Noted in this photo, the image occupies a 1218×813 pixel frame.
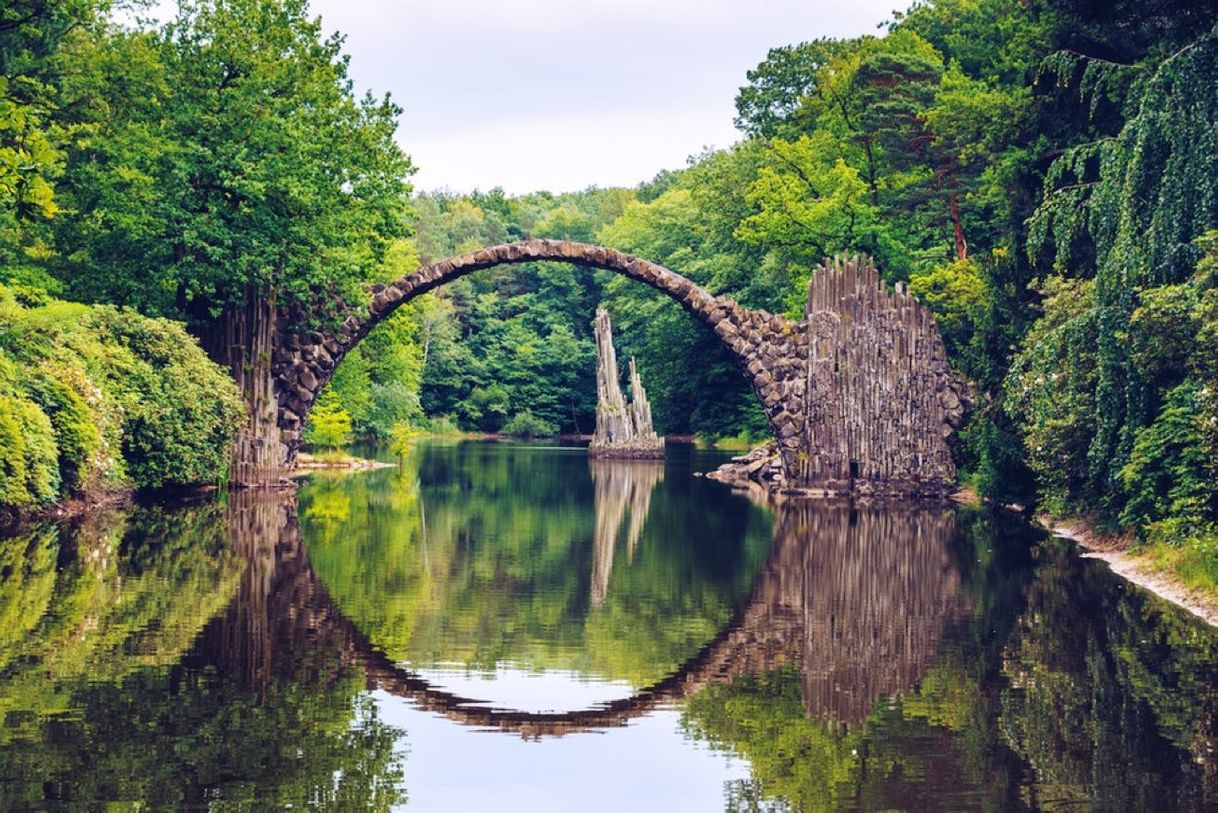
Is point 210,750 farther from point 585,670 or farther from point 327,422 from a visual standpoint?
point 327,422

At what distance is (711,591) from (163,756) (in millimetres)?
8296

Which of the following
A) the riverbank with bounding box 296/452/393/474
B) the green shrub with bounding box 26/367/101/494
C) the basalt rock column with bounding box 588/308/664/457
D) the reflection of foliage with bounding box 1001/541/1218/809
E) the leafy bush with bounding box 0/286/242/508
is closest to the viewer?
the reflection of foliage with bounding box 1001/541/1218/809

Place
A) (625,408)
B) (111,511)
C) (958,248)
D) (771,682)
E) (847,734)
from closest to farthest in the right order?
(847,734)
(771,682)
(111,511)
(958,248)
(625,408)

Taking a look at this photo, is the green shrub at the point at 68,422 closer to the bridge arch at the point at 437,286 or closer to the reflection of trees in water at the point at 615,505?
the bridge arch at the point at 437,286

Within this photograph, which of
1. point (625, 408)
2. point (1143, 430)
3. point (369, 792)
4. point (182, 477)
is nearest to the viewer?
point (369, 792)

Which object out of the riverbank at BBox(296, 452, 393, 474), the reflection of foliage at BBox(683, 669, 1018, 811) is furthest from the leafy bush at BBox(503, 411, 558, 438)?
the reflection of foliage at BBox(683, 669, 1018, 811)

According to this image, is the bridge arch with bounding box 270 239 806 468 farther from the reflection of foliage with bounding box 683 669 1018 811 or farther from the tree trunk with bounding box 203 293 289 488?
the reflection of foliage with bounding box 683 669 1018 811

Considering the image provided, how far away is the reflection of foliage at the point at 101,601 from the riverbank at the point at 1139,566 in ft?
28.7

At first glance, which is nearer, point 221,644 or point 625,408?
point 221,644

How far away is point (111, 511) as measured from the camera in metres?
23.7

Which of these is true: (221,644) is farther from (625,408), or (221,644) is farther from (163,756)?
(625,408)

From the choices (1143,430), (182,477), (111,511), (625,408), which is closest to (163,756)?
(1143,430)

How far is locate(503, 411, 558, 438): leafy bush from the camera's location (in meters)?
80.5

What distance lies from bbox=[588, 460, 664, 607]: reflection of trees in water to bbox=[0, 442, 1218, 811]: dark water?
226 millimetres
